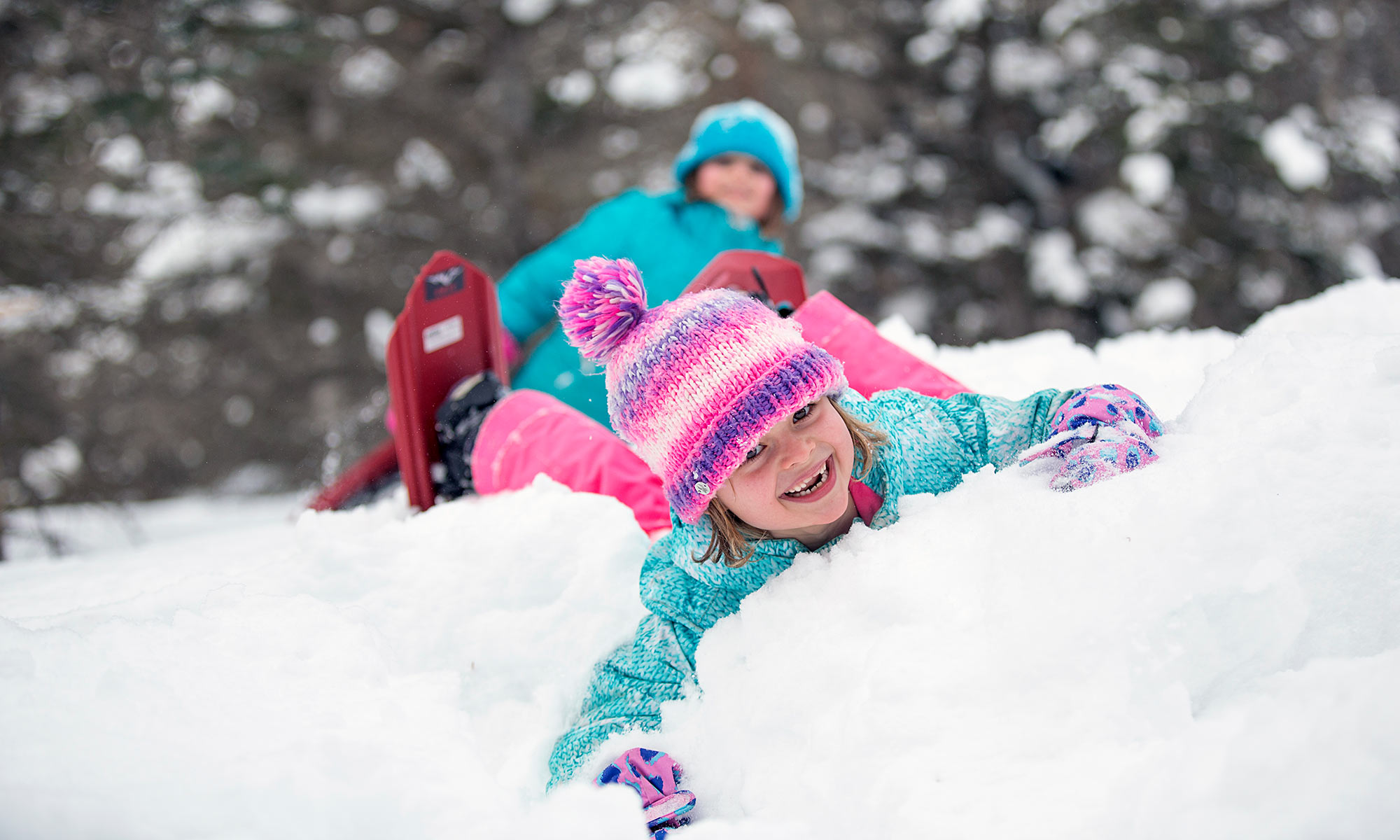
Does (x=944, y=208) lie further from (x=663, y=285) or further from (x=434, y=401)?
(x=434, y=401)

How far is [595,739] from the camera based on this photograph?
147cm

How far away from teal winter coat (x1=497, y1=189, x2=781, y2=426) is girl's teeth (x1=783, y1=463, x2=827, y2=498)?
1.89m

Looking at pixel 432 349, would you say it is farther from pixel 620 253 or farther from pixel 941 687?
pixel 941 687

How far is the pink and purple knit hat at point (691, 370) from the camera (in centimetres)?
141

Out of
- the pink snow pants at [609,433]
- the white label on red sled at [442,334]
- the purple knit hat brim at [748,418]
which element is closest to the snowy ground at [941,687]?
the purple knit hat brim at [748,418]

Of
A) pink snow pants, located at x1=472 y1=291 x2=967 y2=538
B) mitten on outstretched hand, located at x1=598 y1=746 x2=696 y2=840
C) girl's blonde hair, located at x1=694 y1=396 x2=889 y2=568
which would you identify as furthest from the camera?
pink snow pants, located at x1=472 y1=291 x2=967 y2=538

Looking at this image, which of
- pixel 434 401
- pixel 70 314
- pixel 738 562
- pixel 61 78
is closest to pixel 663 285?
pixel 434 401

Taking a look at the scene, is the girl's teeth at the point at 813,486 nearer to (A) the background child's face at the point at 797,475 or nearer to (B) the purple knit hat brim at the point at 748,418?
(A) the background child's face at the point at 797,475

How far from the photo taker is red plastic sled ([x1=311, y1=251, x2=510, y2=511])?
2523 mm

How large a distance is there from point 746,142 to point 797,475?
225 centimetres

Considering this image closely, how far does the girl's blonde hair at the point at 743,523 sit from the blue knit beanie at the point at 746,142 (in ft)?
6.83

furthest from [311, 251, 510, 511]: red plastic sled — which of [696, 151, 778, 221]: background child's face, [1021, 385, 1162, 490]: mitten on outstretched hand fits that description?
[1021, 385, 1162, 490]: mitten on outstretched hand

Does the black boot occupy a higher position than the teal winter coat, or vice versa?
the teal winter coat

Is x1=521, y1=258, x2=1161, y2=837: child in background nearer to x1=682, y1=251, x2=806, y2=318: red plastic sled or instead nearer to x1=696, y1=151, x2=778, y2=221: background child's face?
x1=682, y1=251, x2=806, y2=318: red plastic sled
